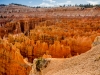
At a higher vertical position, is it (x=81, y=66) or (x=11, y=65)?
(x=81, y=66)

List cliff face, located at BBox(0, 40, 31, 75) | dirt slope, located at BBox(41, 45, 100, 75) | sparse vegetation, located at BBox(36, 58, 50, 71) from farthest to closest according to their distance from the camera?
cliff face, located at BBox(0, 40, 31, 75) < sparse vegetation, located at BBox(36, 58, 50, 71) < dirt slope, located at BBox(41, 45, 100, 75)

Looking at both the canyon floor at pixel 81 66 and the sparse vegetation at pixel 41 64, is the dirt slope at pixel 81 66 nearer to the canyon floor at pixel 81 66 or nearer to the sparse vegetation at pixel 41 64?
the canyon floor at pixel 81 66

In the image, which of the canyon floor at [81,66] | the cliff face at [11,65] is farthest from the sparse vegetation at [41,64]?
the cliff face at [11,65]

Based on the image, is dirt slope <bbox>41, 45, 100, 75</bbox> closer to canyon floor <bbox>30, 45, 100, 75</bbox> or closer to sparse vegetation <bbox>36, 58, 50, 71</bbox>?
canyon floor <bbox>30, 45, 100, 75</bbox>

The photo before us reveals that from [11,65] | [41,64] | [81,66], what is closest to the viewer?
[81,66]

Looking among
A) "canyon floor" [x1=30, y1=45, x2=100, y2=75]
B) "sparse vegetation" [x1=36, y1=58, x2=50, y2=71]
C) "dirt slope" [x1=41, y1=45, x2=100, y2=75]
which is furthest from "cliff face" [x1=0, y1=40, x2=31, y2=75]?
"dirt slope" [x1=41, y1=45, x2=100, y2=75]

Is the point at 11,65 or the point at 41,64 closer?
the point at 41,64

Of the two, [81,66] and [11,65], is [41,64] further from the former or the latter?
[11,65]

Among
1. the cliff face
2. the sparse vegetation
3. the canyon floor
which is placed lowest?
the cliff face

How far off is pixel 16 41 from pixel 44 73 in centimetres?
3500

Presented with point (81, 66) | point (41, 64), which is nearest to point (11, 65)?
point (41, 64)

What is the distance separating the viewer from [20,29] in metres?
81.2

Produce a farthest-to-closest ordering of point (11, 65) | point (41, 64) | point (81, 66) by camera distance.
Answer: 1. point (11, 65)
2. point (41, 64)
3. point (81, 66)

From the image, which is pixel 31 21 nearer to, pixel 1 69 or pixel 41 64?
pixel 1 69
